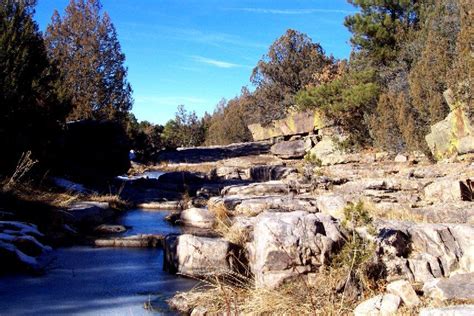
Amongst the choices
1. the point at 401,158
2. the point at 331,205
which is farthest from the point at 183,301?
the point at 401,158

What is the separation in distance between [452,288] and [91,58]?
28.4 meters

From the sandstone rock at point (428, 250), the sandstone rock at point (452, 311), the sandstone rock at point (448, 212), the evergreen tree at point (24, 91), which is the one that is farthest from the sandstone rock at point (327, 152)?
the sandstone rock at point (452, 311)

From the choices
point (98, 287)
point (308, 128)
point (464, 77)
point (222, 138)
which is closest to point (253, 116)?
point (308, 128)

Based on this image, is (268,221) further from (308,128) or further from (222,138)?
(222,138)

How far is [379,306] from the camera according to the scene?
4.51 meters

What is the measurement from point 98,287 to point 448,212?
5.52 m

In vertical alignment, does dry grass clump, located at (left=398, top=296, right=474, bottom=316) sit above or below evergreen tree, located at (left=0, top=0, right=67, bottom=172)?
below

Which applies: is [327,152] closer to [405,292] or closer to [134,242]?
[134,242]

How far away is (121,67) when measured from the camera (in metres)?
31.1

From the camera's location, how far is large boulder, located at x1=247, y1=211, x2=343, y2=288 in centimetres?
564

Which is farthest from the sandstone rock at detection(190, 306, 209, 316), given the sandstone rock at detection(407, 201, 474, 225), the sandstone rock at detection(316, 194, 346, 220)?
the sandstone rock at detection(407, 201, 474, 225)

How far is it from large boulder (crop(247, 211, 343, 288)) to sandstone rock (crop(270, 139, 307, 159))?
2094 centimetres

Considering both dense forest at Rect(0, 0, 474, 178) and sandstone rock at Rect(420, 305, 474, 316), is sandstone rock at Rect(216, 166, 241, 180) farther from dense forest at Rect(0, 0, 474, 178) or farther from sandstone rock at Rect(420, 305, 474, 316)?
sandstone rock at Rect(420, 305, 474, 316)

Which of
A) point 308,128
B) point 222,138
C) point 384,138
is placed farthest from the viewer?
point 222,138
